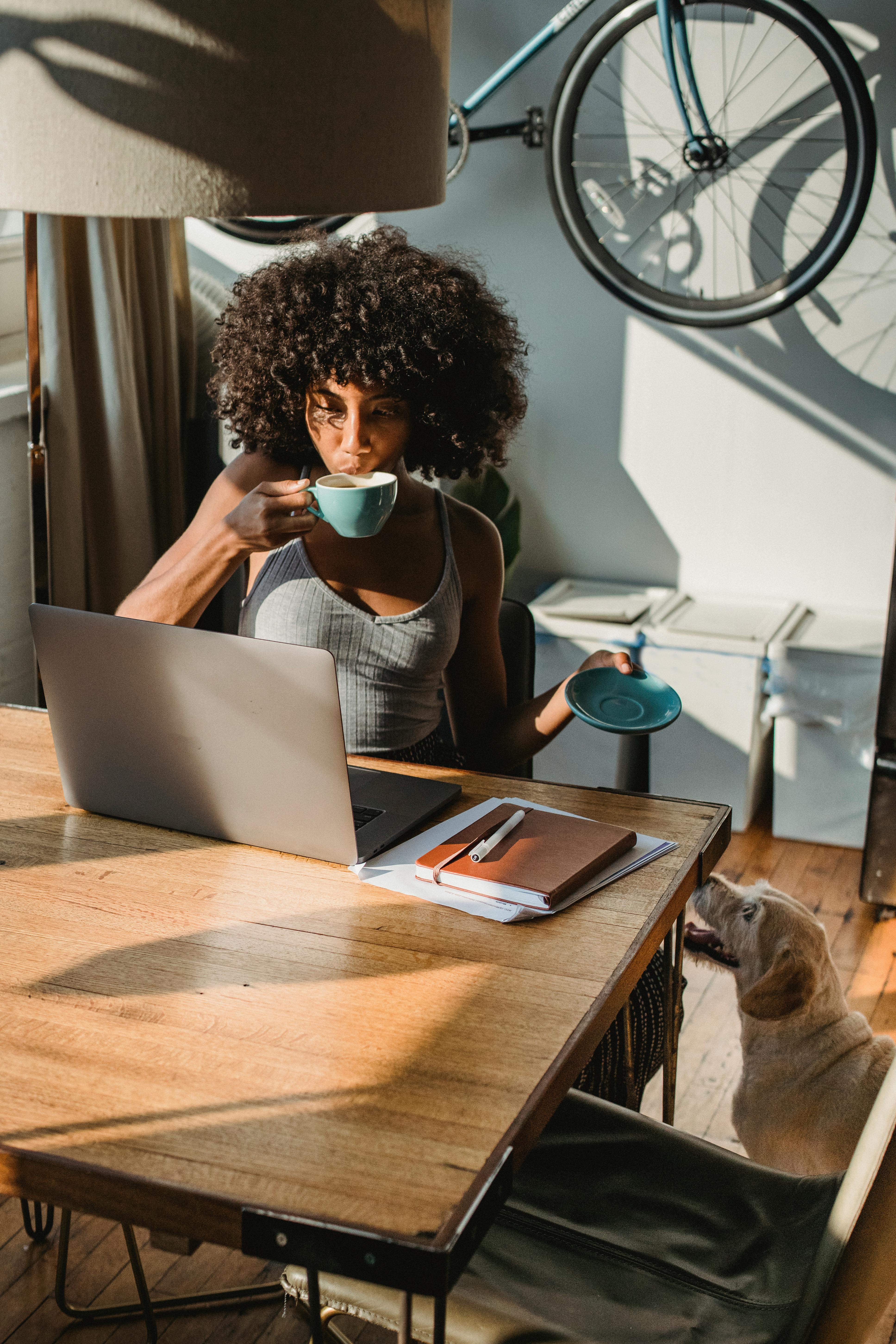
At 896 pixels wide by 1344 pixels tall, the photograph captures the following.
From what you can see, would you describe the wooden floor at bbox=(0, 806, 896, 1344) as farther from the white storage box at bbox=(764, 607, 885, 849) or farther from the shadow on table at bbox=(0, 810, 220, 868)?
the shadow on table at bbox=(0, 810, 220, 868)

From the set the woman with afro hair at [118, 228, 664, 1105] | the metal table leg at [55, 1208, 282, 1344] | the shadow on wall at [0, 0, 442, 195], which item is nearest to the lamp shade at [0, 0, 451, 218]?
the shadow on wall at [0, 0, 442, 195]

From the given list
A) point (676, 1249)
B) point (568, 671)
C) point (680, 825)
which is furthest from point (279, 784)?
point (568, 671)

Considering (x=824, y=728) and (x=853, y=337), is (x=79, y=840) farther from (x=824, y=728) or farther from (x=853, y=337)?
(x=853, y=337)

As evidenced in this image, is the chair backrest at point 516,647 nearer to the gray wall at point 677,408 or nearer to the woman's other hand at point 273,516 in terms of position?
the woman's other hand at point 273,516

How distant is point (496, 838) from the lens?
131cm

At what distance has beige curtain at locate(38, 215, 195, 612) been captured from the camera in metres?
2.82

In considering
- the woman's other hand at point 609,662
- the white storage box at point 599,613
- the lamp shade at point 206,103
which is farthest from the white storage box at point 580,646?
the lamp shade at point 206,103

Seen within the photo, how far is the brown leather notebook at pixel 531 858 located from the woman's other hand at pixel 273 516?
0.42 meters

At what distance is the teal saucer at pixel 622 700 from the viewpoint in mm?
1438

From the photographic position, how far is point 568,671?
315cm

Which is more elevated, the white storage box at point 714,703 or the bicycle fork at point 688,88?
the bicycle fork at point 688,88

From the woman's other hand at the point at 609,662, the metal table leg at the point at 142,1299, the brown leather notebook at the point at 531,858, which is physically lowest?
the metal table leg at the point at 142,1299

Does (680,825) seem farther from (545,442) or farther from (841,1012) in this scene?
(545,442)

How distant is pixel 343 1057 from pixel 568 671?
223 cm
